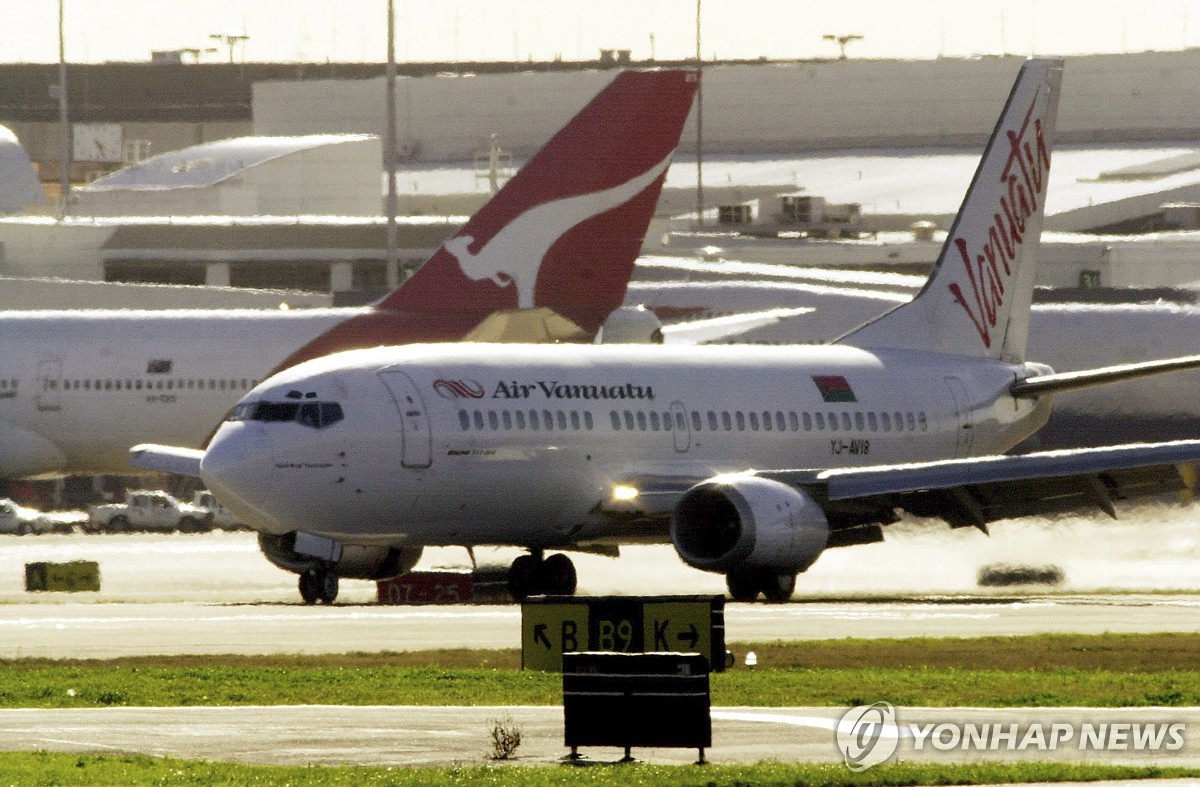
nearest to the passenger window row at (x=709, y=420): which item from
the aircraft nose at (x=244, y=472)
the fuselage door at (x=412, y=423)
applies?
the fuselage door at (x=412, y=423)

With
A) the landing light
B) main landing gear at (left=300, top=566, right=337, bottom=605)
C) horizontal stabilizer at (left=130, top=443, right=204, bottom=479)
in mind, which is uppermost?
horizontal stabilizer at (left=130, top=443, right=204, bottom=479)

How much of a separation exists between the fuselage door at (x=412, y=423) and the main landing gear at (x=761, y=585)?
207 inches

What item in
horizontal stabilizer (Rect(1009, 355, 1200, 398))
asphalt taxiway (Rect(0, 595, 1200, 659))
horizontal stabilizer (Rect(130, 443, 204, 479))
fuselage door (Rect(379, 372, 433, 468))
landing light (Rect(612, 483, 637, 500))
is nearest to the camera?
asphalt taxiway (Rect(0, 595, 1200, 659))

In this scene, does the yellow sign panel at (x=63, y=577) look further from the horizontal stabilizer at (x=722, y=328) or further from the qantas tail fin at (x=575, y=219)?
the horizontal stabilizer at (x=722, y=328)

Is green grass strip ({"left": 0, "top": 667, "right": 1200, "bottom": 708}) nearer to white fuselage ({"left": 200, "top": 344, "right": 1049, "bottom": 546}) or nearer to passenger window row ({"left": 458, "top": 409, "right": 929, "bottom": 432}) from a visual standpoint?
white fuselage ({"left": 200, "top": 344, "right": 1049, "bottom": 546})

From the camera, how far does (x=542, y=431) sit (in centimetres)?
3972

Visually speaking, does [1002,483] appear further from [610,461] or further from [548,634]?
[548,634]

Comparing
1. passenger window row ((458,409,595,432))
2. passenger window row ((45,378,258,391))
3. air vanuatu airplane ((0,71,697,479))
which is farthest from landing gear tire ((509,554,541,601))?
passenger window row ((45,378,258,391))

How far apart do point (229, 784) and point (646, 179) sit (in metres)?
39.4

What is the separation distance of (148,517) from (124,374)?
15.5m

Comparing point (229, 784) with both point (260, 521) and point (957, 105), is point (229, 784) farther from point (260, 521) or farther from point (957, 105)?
point (957, 105)

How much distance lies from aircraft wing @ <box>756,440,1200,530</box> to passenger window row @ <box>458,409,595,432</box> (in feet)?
10.4

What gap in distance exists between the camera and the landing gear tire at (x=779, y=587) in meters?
39.2

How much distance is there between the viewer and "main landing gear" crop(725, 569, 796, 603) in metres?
38.9
